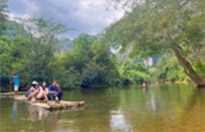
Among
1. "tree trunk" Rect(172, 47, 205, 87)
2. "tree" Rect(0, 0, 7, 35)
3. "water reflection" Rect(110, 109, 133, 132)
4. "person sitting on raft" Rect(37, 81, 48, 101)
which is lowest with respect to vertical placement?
"water reflection" Rect(110, 109, 133, 132)

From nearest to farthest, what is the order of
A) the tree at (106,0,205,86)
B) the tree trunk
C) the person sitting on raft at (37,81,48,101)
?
the person sitting on raft at (37,81,48,101) < the tree at (106,0,205,86) < the tree trunk

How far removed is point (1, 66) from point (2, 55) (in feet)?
7.01

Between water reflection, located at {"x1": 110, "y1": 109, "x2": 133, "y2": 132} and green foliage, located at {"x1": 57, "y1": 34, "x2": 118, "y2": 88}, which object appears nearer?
water reflection, located at {"x1": 110, "y1": 109, "x2": 133, "y2": 132}

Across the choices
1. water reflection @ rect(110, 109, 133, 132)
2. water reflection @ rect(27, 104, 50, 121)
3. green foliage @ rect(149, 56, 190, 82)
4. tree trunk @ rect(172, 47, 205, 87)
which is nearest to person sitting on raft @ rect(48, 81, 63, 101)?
water reflection @ rect(27, 104, 50, 121)

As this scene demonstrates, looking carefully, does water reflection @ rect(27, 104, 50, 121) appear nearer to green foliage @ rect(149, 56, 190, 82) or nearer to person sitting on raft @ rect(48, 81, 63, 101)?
person sitting on raft @ rect(48, 81, 63, 101)

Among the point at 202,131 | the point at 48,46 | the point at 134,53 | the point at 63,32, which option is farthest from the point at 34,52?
the point at 202,131

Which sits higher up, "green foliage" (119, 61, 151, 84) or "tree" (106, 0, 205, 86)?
"tree" (106, 0, 205, 86)

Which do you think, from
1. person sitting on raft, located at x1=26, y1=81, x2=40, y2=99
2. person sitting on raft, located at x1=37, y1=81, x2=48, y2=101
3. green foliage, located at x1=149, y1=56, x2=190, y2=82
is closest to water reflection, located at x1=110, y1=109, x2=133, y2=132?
person sitting on raft, located at x1=37, y1=81, x2=48, y2=101

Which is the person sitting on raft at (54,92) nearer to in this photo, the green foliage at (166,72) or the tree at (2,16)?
the tree at (2,16)

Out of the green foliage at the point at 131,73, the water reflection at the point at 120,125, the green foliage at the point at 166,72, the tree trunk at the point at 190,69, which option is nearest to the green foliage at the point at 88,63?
the green foliage at the point at 131,73

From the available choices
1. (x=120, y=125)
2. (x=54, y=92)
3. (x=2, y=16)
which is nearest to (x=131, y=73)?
(x=2, y=16)

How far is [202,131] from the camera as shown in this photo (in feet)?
17.9

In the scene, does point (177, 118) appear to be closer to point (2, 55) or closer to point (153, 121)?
point (153, 121)

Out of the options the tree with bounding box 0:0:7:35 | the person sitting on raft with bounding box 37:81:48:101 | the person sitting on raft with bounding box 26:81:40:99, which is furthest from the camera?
the tree with bounding box 0:0:7:35
